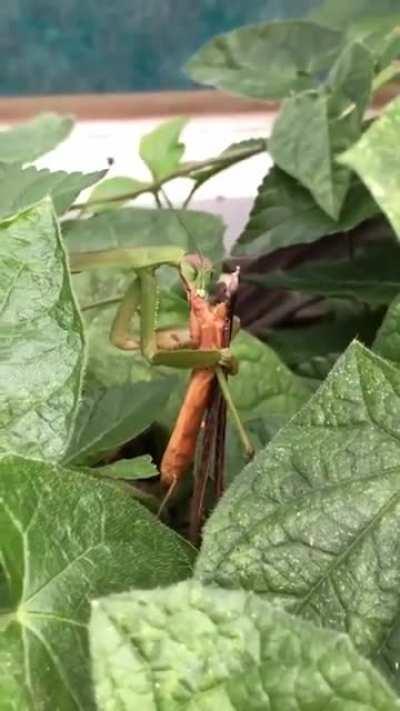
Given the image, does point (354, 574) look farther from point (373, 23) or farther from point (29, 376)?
point (373, 23)

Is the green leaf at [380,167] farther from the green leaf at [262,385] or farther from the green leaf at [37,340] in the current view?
the green leaf at [262,385]

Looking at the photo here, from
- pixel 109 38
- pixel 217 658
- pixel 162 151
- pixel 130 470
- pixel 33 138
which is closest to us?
pixel 217 658

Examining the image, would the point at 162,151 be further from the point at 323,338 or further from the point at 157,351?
the point at 157,351

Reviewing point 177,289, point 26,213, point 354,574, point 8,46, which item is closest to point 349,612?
point 354,574

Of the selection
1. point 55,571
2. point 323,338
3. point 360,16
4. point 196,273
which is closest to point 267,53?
point 360,16

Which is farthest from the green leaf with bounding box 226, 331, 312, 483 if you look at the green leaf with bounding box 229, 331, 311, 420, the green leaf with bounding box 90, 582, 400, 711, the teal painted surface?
the teal painted surface
